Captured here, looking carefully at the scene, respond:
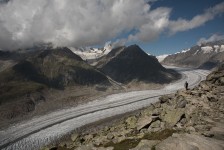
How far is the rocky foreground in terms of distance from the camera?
35.7 metres

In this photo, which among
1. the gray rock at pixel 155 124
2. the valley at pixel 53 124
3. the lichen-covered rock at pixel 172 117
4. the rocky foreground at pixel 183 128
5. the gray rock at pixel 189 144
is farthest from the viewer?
the valley at pixel 53 124

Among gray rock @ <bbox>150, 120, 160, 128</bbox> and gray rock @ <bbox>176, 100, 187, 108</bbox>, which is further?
gray rock @ <bbox>176, 100, 187, 108</bbox>

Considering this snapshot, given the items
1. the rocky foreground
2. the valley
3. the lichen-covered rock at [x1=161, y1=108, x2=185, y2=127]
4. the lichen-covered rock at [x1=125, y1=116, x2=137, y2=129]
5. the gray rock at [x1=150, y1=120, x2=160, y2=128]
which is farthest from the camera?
the valley

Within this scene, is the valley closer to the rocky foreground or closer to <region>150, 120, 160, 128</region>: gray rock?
the rocky foreground

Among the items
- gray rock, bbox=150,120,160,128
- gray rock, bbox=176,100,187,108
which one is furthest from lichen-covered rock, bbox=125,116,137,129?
gray rock, bbox=176,100,187,108

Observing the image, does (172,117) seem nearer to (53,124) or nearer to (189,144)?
(189,144)

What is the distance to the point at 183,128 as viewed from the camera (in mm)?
48531

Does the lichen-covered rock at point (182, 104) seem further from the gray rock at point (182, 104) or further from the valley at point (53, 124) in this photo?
the valley at point (53, 124)

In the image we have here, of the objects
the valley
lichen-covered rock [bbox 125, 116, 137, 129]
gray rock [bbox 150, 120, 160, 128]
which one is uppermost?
gray rock [bbox 150, 120, 160, 128]

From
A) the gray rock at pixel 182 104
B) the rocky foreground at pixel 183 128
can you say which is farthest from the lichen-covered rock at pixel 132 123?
the gray rock at pixel 182 104

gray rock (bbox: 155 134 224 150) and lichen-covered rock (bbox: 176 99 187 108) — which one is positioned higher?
lichen-covered rock (bbox: 176 99 187 108)

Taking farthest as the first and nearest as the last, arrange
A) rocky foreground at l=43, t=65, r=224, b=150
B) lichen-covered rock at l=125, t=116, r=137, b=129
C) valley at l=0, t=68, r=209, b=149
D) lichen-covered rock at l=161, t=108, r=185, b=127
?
1. valley at l=0, t=68, r=209, b=149
2. lichen-covered rock at l=125, t=116, r=137, b=129
3. lichen-covered rock at l=161, t=108, r=185, b=127
4. rocky foreground at l=43, t=65, r=224, b=150

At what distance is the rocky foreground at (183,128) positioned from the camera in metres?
35.7

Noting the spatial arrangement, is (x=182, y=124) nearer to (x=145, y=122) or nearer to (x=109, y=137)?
(x=145, y=122)
